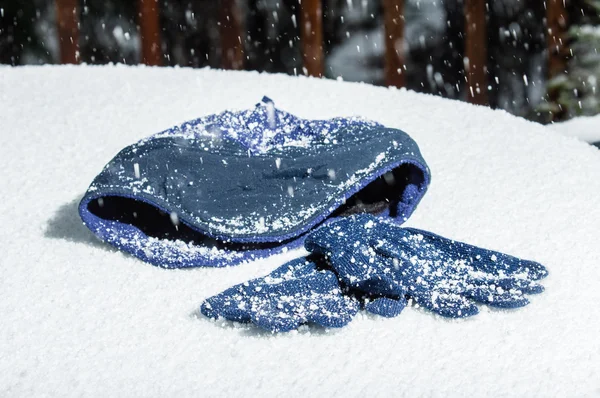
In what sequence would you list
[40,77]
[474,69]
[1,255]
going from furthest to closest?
[474,69]
[40,77]
[1,255]

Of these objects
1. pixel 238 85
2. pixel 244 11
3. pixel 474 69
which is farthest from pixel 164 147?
pixel 244 11

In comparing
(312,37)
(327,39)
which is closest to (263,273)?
(312,37)

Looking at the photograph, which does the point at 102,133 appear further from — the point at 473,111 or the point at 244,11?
the point at 244,11

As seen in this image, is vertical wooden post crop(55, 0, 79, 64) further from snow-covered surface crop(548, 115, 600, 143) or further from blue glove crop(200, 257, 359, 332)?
blue glove crop(200, 257, 359, 332)

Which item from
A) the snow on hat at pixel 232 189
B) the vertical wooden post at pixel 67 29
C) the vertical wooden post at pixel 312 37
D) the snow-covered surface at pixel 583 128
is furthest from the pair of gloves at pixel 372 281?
the vertical wooden post at pixel 67 29

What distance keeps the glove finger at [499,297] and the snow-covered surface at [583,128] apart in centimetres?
117

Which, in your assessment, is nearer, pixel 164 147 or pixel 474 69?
pixel 164 147

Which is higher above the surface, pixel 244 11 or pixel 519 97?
pixel 244 11

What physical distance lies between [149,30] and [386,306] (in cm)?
279

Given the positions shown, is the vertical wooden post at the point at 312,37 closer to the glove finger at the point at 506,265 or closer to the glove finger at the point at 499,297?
the glove finger at the point at 506,265

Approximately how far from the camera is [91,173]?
196 centimetres

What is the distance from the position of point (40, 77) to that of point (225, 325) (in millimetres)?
1538

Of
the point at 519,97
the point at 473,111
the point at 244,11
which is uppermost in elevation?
the point at 473,111

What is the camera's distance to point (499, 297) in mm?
1376
